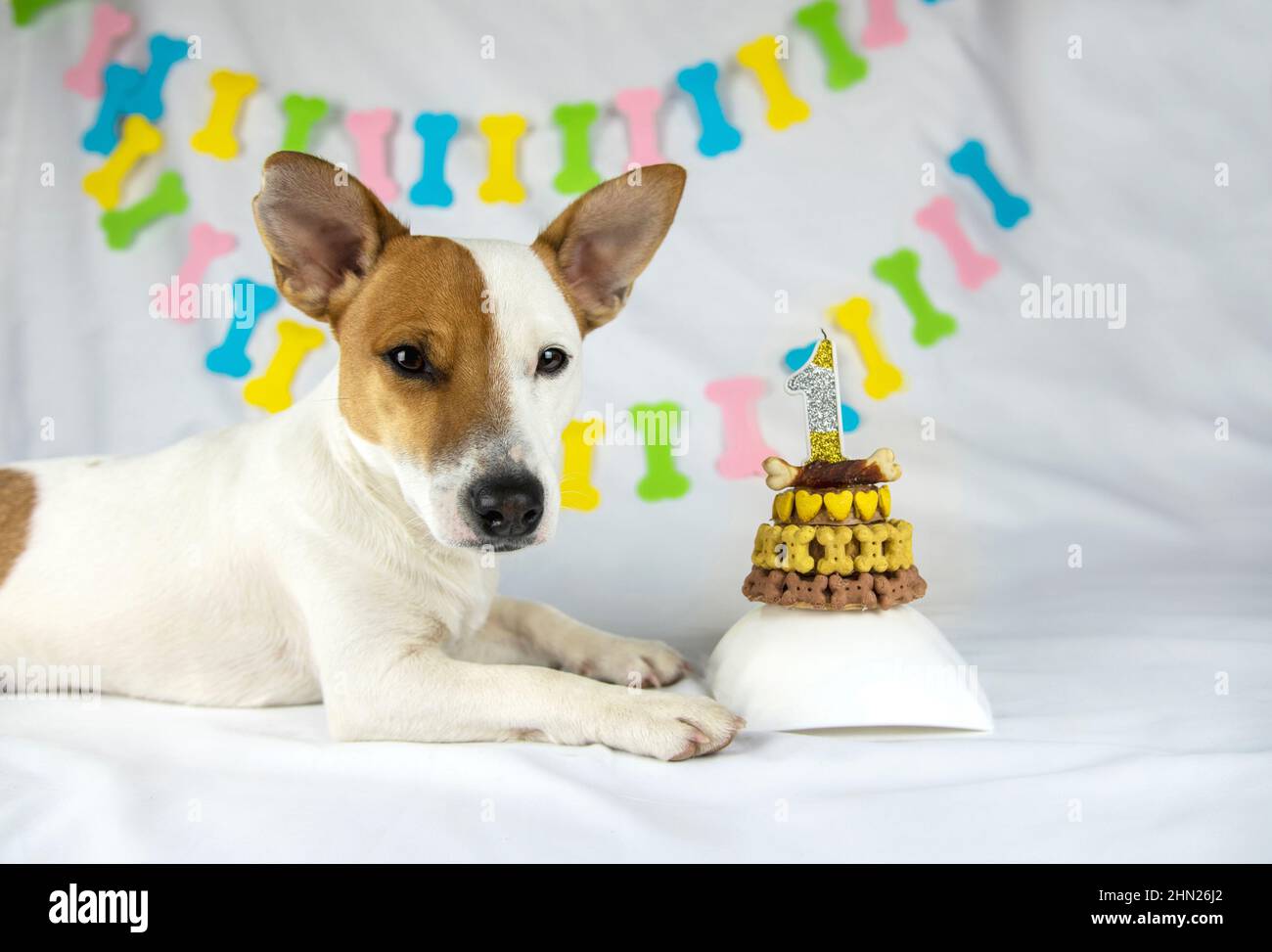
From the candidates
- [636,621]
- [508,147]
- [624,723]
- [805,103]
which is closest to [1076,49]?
[805,103]

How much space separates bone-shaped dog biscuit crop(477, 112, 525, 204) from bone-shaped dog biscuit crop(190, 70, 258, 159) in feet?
3.10

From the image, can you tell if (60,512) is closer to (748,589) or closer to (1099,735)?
(748,589)

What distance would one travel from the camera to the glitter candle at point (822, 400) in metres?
3.09

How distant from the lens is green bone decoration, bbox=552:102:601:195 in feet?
15.7

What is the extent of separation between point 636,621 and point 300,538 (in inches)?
55.3

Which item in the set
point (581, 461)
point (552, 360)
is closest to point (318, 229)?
point (552, 360)

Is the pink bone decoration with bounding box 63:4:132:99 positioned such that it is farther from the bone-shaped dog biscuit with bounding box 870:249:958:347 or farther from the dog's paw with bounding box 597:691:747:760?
the dog's paw with bounding box 597:691:747:760

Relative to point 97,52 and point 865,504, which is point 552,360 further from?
point 97,52

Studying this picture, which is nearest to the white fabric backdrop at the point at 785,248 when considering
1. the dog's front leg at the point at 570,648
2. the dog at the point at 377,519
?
the dog's front leg at the point at 570,648

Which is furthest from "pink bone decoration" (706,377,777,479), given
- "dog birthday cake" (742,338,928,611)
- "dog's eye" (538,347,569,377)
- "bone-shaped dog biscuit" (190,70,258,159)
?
"bone-shaped dog biscuit" (190,70,258,159)

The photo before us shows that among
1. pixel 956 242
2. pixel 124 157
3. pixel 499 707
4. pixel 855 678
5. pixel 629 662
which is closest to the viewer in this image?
pixel 499 707

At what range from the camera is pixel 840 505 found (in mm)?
2984

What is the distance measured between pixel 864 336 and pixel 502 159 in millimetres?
1581

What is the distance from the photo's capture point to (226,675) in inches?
123
